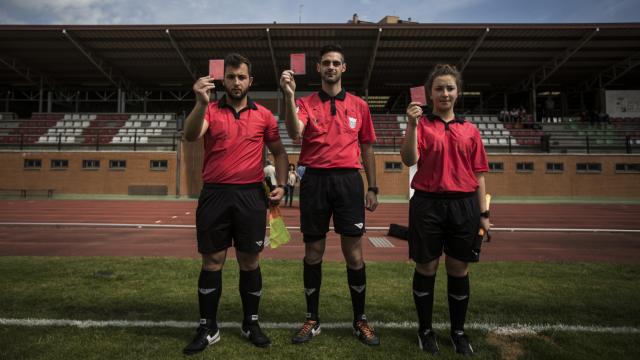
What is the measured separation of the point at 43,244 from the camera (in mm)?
7469

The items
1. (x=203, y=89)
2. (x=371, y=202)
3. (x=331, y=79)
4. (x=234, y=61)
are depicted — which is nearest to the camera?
(x=203, y=89)

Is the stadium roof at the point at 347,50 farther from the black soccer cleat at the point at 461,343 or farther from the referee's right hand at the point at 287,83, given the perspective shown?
the black soccer cleat at the point at 461,343

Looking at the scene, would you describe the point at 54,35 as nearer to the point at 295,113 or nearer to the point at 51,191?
the point at 51,191

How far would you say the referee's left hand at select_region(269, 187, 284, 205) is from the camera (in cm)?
308

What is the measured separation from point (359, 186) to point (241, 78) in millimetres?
1352

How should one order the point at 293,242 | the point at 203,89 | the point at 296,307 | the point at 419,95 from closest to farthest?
the point at 203,89 → the point at 419,95 → the point at 296,307 → the point at 293,242

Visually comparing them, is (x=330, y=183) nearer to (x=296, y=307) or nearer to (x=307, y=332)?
(x=307, y=332)

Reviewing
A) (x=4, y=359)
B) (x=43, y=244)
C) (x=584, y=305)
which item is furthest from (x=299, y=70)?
(x=43, y=244)

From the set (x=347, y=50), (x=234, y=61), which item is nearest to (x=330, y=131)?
(x=234, y=61)

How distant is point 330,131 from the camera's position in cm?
318

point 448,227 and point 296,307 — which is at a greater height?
point 448,227

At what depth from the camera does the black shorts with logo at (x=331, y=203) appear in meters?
3.09

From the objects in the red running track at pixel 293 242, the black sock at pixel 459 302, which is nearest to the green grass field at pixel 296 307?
the black sock at pixel 459 302

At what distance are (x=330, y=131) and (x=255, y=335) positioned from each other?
5.84 ft
